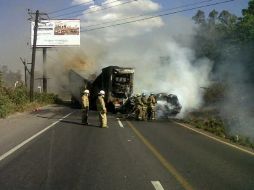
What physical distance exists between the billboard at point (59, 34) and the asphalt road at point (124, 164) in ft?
141

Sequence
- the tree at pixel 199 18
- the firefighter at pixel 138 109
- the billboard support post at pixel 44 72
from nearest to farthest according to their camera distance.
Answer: the firefighter at pixel 138 109 < the billboard support post at pixel 44 72 < the tree at pixel 199 18

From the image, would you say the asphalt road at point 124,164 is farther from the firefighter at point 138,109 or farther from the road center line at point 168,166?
the firefighter at point 138,109

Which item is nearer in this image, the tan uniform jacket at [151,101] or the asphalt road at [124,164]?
the asphalt road at [124,164]

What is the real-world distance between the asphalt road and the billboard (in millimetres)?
42937

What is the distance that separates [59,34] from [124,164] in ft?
163

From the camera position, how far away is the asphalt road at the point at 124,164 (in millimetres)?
9148

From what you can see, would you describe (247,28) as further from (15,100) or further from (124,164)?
(124,164)

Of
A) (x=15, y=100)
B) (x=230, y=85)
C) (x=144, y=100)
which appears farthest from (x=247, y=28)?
(x=144, y=100)

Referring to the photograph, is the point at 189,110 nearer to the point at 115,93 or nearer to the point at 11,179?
the point at 115,93

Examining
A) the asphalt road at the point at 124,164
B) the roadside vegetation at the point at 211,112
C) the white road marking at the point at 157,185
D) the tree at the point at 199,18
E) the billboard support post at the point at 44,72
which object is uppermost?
the tree at the point at 199,18

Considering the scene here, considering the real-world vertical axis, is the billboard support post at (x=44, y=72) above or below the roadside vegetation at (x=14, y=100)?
above

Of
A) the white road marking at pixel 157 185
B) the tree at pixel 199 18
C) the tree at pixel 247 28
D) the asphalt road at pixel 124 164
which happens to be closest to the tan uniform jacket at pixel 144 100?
the asphalt road at pixel 124 164

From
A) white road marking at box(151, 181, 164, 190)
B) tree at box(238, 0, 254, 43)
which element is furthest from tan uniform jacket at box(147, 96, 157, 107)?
tree at box(238, 0, 254, 43)

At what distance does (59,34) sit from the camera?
59.8 meters
